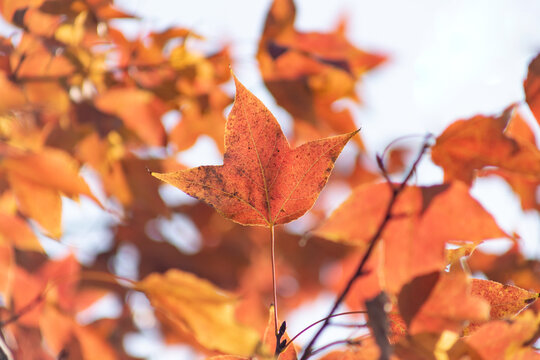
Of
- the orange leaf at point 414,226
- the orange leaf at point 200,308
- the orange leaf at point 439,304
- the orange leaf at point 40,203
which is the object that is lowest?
the orange leaf at point 40,203

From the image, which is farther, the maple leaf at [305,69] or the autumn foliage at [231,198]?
the maple leaf at [305,69]

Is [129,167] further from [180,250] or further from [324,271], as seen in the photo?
[324,271]

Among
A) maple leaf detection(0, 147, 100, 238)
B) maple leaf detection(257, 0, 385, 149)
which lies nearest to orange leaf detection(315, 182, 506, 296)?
maple leaf detection(257, 0, 385, 149)

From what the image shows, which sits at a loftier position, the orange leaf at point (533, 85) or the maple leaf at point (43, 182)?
the orange leaf at point (533, 85)

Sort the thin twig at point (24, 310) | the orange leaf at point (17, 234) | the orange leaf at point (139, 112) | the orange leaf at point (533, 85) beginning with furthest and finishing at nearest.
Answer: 1. the orange leaf at point (139, 112)
2. the orange leaf at point (17, 234)
3. the thin twig at point (24, 310)
4. the orange leaf at point (533, 85)

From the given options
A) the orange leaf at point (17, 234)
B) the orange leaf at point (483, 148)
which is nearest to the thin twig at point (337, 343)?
the orange leaf at point (483, 148)

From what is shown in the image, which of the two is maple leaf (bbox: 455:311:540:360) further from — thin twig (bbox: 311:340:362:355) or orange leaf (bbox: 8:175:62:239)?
orange leaf (bbox: 8:175:62:239)

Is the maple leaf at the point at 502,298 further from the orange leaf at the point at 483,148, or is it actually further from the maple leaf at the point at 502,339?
the orange leaf at the point at 483,148
